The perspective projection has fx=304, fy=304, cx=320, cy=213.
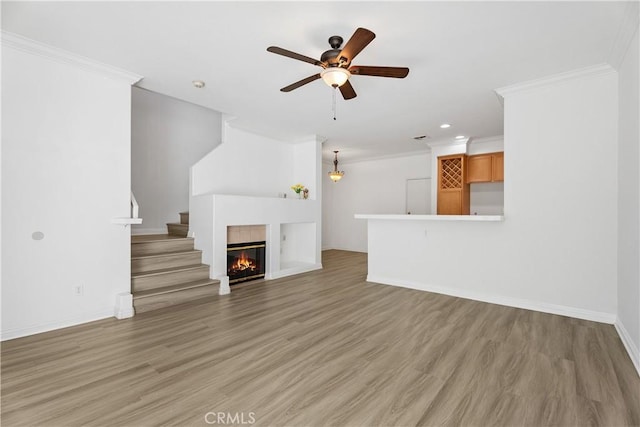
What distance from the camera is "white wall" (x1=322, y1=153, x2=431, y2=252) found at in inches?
317

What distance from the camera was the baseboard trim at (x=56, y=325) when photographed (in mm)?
2711

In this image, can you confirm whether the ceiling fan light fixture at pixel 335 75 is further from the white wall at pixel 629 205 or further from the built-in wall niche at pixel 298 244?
the built-in wall niche at pixel 298 244

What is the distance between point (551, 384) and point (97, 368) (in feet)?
10.5

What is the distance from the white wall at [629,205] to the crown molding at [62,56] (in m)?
4.73

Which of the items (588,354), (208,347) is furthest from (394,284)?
(208,347)

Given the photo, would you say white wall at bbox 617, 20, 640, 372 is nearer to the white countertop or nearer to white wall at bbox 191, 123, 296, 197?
the white countertop

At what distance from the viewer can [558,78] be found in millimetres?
3361

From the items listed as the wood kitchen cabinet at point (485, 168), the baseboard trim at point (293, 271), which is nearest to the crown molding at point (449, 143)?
the wood kitchen cabinet at point (485, 168)

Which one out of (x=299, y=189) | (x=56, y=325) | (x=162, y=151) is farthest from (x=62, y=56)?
(x=299, y=189)

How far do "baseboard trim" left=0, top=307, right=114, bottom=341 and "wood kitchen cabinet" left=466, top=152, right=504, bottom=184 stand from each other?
6627 mm

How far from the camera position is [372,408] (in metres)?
1.79

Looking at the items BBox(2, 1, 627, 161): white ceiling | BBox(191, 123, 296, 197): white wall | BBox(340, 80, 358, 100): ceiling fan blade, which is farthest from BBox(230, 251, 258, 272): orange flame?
BBox(340, 80, 358, 100): ceiling fan blade

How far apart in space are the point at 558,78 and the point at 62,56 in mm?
5140

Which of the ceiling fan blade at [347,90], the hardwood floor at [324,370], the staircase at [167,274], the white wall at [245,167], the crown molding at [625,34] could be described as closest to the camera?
the hardwood floor at [324,370]
